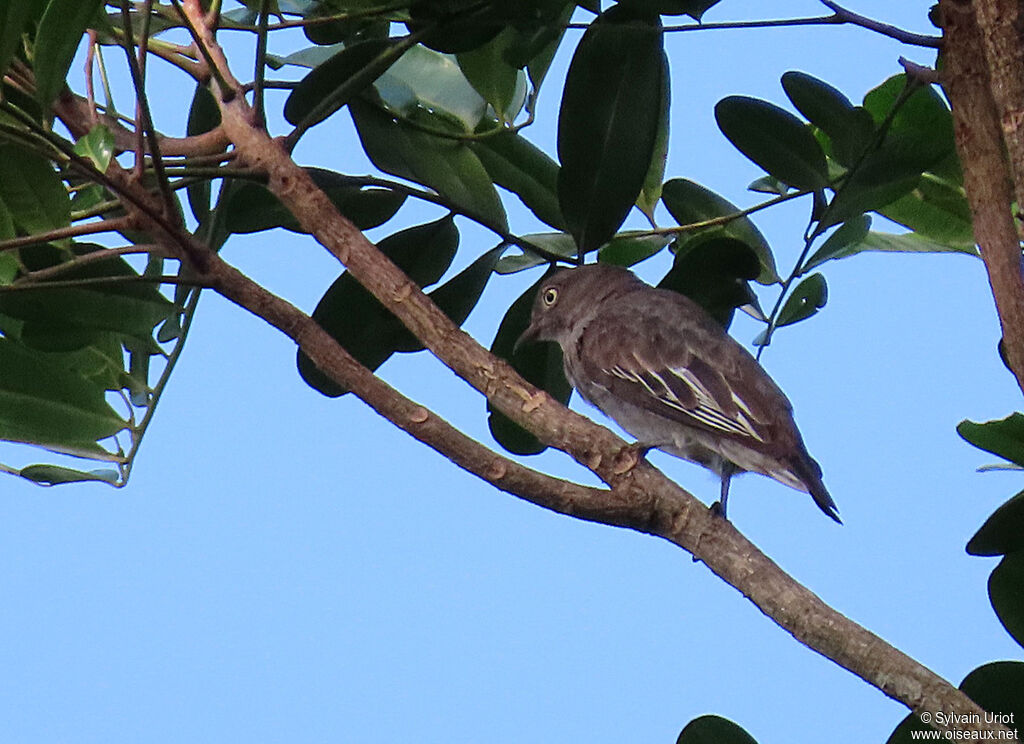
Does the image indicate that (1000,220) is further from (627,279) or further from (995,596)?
(627,279)

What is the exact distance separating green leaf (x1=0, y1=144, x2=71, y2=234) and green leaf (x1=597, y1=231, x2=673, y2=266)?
4.53 feet

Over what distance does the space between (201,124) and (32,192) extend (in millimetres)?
548

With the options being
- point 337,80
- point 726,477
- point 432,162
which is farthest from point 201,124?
point 726,477

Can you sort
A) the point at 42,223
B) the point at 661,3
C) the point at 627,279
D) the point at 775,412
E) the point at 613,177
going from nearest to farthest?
the point at 42,223
the point at 661,3
the point at 613,177
the point at 775,412
the point at 627,279

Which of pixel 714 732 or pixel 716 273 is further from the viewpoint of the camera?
pixel 716 273

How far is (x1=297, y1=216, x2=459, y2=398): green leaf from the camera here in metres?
2.84

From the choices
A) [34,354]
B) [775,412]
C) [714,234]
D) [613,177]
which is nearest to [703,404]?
[775,412]

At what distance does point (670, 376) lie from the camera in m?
3.23

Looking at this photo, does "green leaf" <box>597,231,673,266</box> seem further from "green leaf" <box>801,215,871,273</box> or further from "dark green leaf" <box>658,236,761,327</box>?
"green leaf" <box>801,215,871,273</box>

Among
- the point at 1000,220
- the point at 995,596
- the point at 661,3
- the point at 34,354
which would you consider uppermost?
the point at 661,3

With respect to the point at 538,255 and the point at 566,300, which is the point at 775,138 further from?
the point at 566,300

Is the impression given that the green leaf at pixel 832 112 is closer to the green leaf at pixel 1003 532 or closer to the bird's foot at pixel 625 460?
the green leaf at pixel 1003 532

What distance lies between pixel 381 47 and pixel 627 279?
1380 mm

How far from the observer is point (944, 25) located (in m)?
2.05
